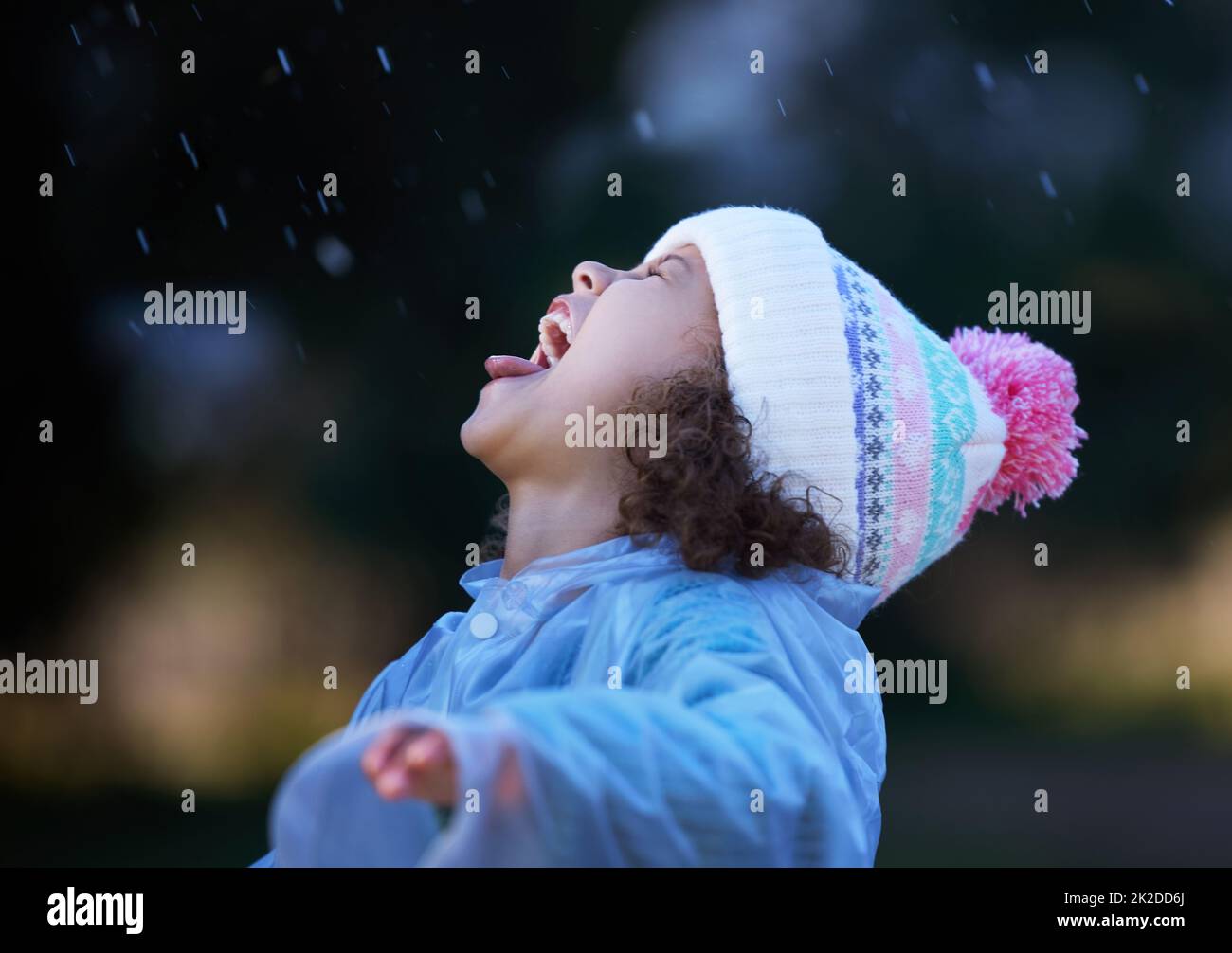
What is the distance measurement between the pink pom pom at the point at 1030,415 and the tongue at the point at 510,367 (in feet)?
2.08

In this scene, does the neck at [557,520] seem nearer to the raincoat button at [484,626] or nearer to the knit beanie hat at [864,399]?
the raincoat button at [484,626]

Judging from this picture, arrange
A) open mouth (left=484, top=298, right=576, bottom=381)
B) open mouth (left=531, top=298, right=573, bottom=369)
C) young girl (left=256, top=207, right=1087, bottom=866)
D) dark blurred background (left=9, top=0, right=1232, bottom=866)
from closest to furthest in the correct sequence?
young girl (left=256, top=207, right=1087, bottom=866)
open mouth (left=484, top=298, right=576, bottom=381)
open mouth (left=531, top=298, right=573, bottom=369)
dark blurred background (left=9, top=0, right=1232, bottom=866)

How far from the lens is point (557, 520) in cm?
135

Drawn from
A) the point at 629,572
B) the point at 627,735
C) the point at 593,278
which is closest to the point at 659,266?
the point at 593,278

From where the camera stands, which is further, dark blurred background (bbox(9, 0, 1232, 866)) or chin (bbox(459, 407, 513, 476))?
dark blurred background (bbox(9, 0, 1232, 866))

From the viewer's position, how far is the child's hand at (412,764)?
2.38ft

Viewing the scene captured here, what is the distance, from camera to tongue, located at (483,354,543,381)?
4.93 ft

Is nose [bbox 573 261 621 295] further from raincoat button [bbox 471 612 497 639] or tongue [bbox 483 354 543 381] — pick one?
raincoat button [bbox 471 612 497 639]

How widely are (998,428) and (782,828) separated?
2.66 ft

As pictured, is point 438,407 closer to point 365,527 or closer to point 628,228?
point 365,527

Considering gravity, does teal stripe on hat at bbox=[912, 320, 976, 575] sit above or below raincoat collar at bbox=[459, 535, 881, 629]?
above

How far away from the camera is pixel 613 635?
113 cm

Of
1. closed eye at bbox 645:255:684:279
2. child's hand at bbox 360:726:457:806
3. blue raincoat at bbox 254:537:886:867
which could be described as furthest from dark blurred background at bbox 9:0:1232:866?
child's hand at bbox 360:726:457:806

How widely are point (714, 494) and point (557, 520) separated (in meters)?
0.20
